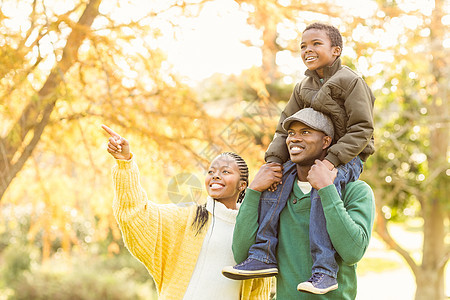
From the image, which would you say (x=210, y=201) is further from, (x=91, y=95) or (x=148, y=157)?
(x=91, y=95)

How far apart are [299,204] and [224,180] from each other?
1.58 ft

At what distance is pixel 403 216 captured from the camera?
9.31 metres

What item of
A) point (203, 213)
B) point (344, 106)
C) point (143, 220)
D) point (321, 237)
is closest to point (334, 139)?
point (344, 106)

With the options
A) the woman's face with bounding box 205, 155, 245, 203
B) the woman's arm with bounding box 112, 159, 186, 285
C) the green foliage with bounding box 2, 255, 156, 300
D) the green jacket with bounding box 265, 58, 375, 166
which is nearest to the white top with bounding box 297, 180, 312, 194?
the green jacket with bounding box 265, 58, 375, 166

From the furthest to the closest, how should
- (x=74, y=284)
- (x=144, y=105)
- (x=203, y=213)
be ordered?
1. (x=74, y=284)
2. (x=144, y=105)
3. (x=203, y=213)

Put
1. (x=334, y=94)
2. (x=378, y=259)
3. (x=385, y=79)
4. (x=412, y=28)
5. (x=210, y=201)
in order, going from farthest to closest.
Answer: (x=378, y=259)
(x=385, y=79)
(x=412, y=28)
(x=210, y=201)
(x=334, y=94)

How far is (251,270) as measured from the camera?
204 centimetres

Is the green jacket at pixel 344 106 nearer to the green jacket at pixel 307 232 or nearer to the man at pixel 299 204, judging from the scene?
the man at pixel 299 204

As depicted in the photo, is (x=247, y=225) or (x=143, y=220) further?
(x=143, y=220)

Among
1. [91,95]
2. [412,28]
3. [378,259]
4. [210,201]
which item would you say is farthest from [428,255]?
[378,259]

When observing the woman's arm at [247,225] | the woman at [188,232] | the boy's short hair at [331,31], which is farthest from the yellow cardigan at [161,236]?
the boy's short hair at [331,31]

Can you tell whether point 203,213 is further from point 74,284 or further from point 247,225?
point 74,284

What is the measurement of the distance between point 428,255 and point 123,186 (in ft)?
23.3

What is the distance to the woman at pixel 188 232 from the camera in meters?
2.37
